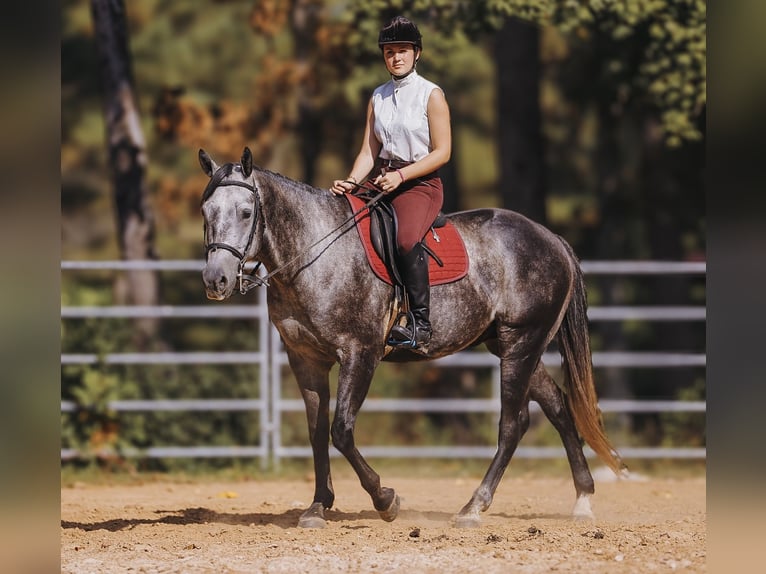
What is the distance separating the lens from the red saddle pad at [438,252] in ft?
24.2

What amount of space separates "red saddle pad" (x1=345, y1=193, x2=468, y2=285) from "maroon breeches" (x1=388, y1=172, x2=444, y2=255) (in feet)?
0.63

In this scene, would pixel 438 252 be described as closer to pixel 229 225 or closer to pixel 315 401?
pixel 315 401

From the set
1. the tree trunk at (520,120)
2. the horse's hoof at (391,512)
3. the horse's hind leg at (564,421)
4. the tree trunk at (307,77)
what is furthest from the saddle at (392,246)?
the tree trunk at (307,77)

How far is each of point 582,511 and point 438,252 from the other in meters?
2.21

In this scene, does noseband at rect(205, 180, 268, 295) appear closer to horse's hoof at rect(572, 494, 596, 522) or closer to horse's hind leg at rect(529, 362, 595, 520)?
horse's hind leg at rect(529, 362, 595, 520)

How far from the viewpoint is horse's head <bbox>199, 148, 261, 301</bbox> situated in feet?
21.8

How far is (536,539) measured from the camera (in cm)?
685

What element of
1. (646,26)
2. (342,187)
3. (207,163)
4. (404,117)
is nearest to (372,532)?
(342,187)

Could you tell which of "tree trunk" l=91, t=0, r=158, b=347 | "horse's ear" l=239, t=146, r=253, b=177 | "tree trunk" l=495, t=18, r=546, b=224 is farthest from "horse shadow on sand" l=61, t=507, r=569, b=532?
"tree trunk" l=495, t=18, r=546, b=224

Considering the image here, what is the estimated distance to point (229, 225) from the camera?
22.2ft

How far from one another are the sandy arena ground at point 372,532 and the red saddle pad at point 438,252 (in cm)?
162

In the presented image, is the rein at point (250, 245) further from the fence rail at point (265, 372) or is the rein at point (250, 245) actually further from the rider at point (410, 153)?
the fence rail at point (265, 372)
